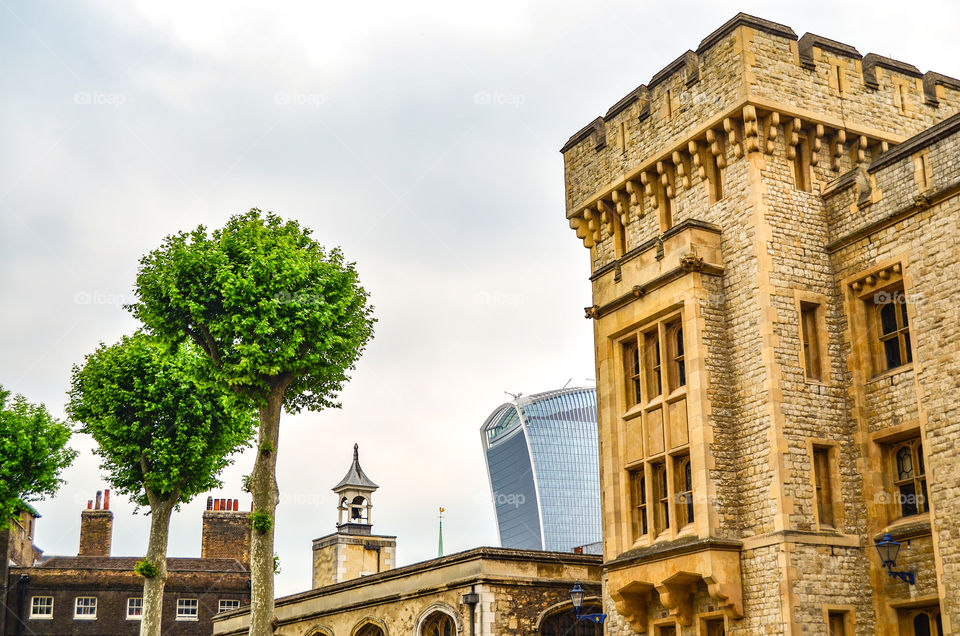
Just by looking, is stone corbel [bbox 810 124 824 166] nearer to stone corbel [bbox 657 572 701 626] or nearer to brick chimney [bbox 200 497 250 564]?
stone corbel [bbox 657 572 701 626]

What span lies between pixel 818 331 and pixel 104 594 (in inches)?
1600

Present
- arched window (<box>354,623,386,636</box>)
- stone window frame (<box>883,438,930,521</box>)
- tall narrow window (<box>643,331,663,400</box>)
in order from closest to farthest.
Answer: stone window frame (<box>883,438,930,521</box>)
tall narrow window (<box>643,331,663,400</box>)
arched window (<box>354,623,386,636</box>)

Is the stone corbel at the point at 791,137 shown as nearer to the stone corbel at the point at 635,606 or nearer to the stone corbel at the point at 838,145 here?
the stone corbel at the point at 838,145

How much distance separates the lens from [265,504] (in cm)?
2631

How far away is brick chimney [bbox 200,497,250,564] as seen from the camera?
54125mm

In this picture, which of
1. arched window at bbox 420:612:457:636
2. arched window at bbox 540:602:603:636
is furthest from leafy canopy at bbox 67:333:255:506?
arched window at bbox 540:602:603:636

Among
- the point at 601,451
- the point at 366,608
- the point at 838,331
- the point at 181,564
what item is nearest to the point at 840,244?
the point at 838,331

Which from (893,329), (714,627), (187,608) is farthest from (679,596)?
(187,608)

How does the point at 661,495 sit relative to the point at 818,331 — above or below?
below

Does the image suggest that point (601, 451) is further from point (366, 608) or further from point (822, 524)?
point (366, 608)

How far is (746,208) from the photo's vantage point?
2058cm

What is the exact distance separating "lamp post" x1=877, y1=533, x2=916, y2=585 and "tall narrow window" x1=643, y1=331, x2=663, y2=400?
5542 mm

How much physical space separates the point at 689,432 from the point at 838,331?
11.9ft

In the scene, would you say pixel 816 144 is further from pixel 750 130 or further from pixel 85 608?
pixel 85 608
